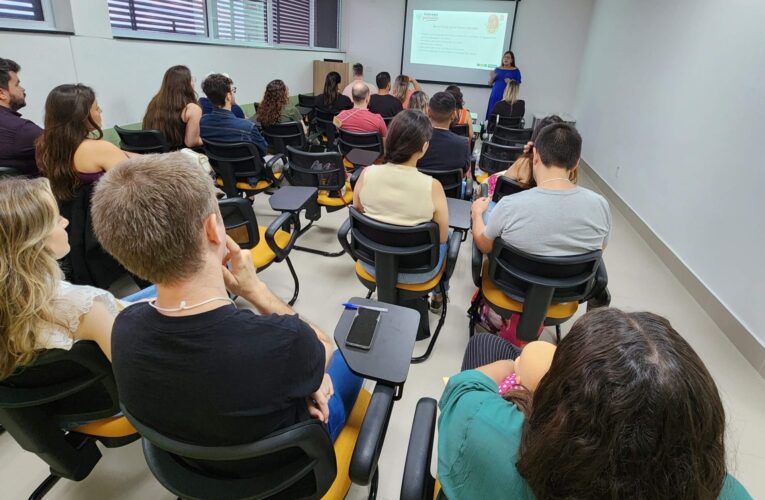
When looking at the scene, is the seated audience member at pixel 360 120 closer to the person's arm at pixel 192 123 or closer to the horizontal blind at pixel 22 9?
the person's arm at pixel 192 123

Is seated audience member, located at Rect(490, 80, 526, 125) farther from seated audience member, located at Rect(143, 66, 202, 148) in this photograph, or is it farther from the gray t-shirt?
the gray t-shirt

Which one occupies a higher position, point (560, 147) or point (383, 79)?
point (383, 79)

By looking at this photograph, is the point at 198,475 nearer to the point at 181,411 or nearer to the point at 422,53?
the point at 181,411

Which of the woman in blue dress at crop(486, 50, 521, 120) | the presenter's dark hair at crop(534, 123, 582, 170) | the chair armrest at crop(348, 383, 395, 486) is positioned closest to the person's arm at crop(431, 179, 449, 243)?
the presenter's dark hair at crop(534, 123, 582, 170)

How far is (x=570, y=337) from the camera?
64 cm

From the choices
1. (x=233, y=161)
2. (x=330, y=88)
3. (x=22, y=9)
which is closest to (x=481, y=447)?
(x=233, y=161)

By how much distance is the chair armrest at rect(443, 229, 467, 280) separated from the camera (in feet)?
6.49

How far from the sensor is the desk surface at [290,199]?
218 cm

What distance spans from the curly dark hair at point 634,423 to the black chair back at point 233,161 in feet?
9.69

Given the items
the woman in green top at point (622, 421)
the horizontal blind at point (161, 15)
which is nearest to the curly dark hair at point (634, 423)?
the woman in green top at point (622, 421)

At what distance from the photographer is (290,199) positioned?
2.29m

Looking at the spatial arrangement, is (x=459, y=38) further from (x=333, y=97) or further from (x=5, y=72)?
(x=5, y=72)

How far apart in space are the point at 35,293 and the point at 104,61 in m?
3.16

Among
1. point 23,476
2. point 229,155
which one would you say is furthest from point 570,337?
point 229,155
